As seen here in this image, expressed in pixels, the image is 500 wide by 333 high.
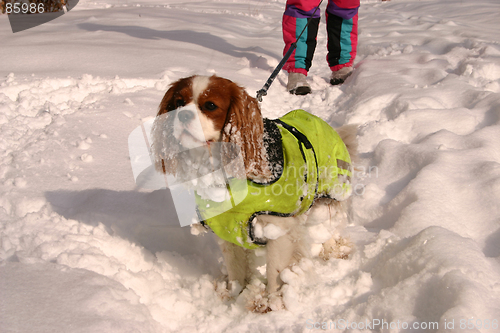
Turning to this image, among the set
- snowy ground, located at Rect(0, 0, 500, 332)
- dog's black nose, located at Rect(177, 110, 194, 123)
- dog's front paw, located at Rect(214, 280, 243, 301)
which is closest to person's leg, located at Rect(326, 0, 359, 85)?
snowy ground, located at Rect(0, 0, 500, 332)

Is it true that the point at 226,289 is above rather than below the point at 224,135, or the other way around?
below

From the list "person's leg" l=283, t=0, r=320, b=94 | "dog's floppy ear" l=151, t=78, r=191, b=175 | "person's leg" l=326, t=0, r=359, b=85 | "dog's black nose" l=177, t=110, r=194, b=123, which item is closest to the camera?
"dog's black nose" l=177, t=110, r=194, b=123

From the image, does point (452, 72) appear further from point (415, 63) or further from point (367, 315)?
point (367, 315)

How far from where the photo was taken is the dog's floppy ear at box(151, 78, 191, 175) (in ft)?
4.81

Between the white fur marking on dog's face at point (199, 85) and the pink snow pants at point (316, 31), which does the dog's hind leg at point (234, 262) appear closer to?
the white fur marking on dog's face at point (199, 85)

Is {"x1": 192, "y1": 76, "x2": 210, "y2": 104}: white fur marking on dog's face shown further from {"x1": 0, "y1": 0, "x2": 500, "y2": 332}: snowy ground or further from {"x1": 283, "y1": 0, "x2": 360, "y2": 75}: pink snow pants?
{"x1": 283, "y1": 0, "x2": 360, "y2": 75}: pink snow pants

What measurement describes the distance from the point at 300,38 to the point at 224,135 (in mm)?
3039

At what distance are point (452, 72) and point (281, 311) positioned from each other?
11.2 ft

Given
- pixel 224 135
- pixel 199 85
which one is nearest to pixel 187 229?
pixel 224 135

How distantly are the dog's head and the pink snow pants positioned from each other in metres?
2.76

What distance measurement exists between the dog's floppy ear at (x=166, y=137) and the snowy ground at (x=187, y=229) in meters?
0.57

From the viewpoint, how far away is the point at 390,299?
1.42m

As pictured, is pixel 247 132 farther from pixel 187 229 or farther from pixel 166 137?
pixel 187 229

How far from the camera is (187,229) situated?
221cm
